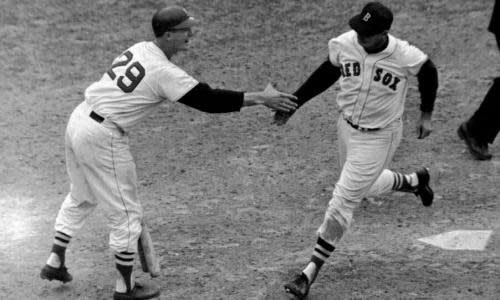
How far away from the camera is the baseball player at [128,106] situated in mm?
6094

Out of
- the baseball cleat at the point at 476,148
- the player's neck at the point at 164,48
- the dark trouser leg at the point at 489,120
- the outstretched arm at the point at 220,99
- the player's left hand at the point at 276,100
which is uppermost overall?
the player's neck at the point at 164,48

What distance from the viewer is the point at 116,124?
20.3 feet

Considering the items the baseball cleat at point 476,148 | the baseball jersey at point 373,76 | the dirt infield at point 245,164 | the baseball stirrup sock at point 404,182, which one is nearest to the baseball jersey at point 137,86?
the baseball jersey at point 373,76

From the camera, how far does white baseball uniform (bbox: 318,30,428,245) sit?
6.37 metres

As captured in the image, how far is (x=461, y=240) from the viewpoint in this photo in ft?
23.4

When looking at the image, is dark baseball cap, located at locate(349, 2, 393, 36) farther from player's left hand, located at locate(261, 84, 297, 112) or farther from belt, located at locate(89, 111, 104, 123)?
belt, located at locate(89, 111, 104, 123)

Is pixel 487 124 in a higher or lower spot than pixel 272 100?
lower

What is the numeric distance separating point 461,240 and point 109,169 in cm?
285

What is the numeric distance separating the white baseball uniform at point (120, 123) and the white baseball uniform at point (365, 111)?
1.17 m

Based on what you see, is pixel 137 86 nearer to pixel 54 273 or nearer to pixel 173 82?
pixel 173 82

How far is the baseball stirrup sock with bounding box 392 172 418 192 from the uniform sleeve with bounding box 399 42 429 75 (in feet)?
3.71

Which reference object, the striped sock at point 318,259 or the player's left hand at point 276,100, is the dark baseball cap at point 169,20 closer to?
the player's left hand at point 276,100

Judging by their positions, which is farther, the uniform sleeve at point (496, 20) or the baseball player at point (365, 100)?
the uniform sleeve at point (496, 20)

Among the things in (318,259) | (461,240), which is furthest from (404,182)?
(318,259)
